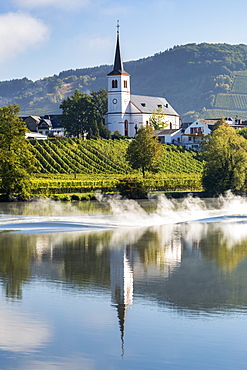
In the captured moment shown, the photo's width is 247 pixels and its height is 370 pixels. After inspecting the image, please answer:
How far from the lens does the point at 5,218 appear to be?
4338cm

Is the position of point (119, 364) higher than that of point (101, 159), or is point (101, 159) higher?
point (101, 159)

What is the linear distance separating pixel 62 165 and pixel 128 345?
7860cm

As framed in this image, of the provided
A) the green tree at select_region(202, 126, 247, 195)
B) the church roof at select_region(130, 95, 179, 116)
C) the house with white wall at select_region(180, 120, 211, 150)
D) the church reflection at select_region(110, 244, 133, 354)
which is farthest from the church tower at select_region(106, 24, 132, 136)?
the church reflection at select_region(110, 244, 133, 354)

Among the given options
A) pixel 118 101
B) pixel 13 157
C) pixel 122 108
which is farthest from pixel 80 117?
pixel 13 157

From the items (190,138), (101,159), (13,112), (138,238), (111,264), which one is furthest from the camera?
(190,138)

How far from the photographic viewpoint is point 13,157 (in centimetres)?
5891

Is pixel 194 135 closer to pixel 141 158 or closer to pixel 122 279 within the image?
pixel 141 158

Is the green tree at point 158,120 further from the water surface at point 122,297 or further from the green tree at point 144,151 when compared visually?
the water surface at point 122,297

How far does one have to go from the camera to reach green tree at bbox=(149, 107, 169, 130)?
5896 inches

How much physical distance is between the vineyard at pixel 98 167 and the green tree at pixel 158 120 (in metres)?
27.5

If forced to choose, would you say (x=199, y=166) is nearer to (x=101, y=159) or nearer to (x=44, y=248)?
(x=101, y=159)

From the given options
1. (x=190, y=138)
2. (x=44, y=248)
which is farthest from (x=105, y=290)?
(x=190, y=138)

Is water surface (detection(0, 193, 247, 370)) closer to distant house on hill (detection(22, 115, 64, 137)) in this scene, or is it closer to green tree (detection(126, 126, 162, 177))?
green tree (detection(126, 126, 162, 177))

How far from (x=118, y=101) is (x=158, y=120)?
1036 centimetres
